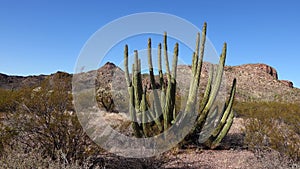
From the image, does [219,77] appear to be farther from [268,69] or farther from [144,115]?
[268,69]

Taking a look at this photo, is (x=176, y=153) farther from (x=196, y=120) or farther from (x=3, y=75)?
(x=3, y=75)

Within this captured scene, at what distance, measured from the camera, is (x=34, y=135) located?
5.41m

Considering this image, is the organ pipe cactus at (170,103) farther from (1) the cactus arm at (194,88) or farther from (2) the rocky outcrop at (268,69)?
(2) the rocky outcrop at (268,69)

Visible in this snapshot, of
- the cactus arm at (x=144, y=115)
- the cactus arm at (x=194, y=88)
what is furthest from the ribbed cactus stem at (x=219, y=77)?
the cactus arm at (x=144, y=115)

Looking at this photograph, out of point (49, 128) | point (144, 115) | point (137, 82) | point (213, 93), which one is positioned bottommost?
point (49, 128)

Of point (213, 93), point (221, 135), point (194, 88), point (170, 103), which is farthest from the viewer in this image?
point (213, 93)

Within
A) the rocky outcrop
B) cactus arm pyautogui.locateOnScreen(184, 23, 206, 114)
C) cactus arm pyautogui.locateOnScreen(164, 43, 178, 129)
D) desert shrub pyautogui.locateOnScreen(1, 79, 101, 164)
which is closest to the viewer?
desert shrub pyautogui.locateOnScreen(1, 79, 101, 164)

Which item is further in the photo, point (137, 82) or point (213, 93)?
point (213, 93)

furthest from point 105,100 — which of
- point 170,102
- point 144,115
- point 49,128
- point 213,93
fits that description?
point 49,128

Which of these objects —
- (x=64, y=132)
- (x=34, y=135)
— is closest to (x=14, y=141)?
(x=34, y=135)

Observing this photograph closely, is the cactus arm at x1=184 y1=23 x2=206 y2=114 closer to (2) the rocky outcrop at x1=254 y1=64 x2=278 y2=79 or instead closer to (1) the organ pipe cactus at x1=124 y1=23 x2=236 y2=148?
(1) the organ pipe cactus at x1=124 y1=23 x2=236 y2=148

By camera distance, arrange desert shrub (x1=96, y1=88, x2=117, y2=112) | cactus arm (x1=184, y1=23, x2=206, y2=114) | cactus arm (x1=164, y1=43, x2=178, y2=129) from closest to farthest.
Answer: cactus arm (x1=164, y1=43, x2=178, y2=129), cactus arm (x1=184, y1=23, x2=206, y2=114), desert shrub (x1=96, y1=88, x2=117, y2=112)

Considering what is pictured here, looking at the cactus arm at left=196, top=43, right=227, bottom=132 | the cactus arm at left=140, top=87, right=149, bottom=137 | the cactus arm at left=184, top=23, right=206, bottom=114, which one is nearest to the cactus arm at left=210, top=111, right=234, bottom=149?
the cactus arm at left=196, top=43, right=227, bottom=132

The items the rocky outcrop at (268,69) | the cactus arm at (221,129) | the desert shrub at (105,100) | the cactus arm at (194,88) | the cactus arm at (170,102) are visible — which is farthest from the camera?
the rocky outcrop at (268,69)
